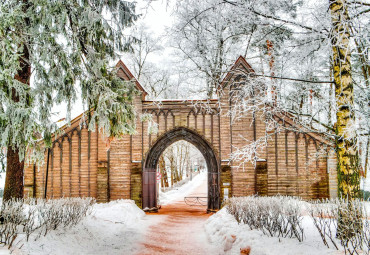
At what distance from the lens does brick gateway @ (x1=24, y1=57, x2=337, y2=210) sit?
15.3 metres

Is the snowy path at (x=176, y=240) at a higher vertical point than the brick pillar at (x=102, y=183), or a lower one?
lower

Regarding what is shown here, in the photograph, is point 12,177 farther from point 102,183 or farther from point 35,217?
point 102,183

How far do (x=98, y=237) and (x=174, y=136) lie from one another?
844 centimetres

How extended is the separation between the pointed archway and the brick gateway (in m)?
0.06

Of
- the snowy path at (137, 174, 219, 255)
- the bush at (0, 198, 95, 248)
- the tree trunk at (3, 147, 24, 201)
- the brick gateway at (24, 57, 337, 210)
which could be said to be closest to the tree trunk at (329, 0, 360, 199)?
the snowy path at (137, 174, 219, 255)

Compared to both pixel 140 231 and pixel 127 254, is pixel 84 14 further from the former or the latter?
pixel 140 231

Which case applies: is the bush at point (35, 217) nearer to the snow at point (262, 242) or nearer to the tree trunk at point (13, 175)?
the tree trunk at point (13, 175)

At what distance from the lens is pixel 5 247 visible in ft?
18.1

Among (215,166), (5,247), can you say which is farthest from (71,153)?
(5,247)

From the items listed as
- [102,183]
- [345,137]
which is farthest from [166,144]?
[345,137]

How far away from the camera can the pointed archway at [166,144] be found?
16094mm

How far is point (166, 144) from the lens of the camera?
56.3 ft

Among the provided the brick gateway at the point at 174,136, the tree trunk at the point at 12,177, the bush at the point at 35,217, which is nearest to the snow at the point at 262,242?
the bush at the point at 35,217

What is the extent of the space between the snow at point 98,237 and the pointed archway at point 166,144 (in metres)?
4.10
